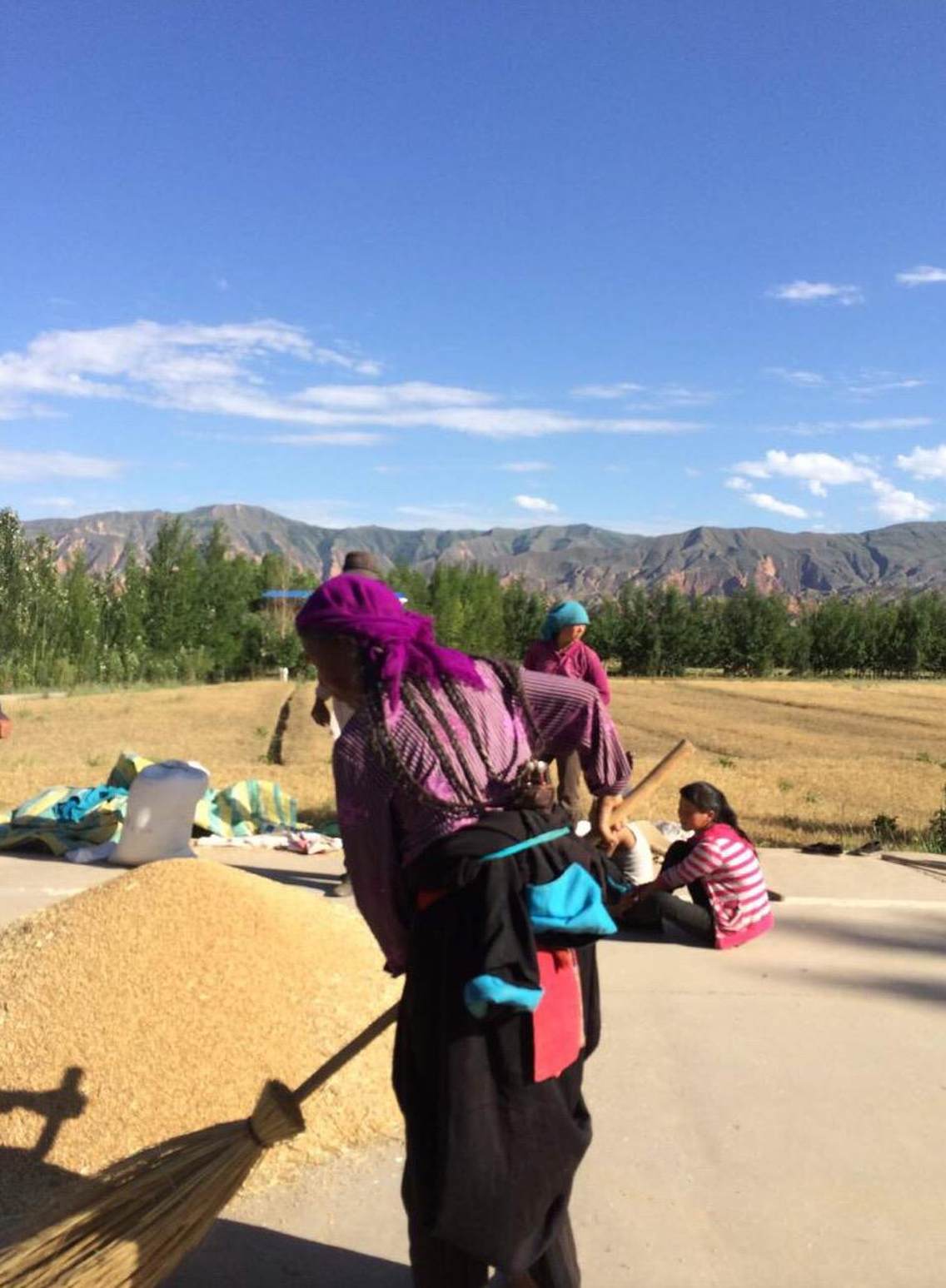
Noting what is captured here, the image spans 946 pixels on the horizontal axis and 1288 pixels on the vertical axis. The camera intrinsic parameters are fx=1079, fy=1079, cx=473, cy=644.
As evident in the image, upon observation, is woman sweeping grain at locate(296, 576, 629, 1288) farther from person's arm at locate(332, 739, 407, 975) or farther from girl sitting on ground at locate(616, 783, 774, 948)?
girl sitting on ground at locate(616, 783, 774, 948)

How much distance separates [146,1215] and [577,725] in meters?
1.17

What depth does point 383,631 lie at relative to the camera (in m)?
1.71

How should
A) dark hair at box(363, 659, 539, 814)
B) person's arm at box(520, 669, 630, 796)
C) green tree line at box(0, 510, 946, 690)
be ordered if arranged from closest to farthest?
dark hair at box(363, 659, 539, 814)
person's arm at box(520, 669, 630, 796)
green tree line at box(0, 510, 946, 690)

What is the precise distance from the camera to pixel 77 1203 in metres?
1.95

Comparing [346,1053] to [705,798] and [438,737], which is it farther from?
[705,798]

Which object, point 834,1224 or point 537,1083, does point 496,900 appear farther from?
point 834,1224

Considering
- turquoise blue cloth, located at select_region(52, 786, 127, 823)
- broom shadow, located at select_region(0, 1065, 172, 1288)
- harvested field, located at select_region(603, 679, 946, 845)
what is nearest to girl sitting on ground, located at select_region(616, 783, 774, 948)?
broom shadow, located at select_region(0, 1065, 172, 1288)

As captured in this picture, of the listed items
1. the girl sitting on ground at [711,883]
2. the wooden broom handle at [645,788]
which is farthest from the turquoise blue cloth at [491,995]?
the girl sitting on ground at [711,883]

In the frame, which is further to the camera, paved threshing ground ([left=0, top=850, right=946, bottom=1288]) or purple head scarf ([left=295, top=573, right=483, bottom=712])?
paved threshing ground ([left=0, top=850, right=946, bottom=1288])

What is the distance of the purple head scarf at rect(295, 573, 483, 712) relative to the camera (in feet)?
5.56

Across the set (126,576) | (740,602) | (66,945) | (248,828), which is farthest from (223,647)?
(66,945)

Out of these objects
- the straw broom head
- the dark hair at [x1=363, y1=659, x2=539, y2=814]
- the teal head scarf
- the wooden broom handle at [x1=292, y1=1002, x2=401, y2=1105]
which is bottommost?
the straw broom head

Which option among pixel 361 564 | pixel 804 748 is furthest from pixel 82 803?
pixel 804 748

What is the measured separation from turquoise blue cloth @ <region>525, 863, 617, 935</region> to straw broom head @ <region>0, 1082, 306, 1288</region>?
0.68 meters
